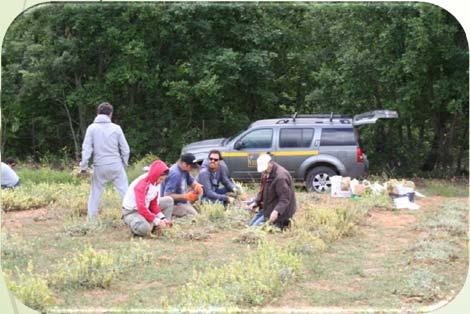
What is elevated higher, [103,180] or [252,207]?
[103,180]

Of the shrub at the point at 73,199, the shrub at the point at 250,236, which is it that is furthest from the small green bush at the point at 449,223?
the shrub at the point at 73,199

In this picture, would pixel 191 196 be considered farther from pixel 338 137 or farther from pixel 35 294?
pixel 35 294

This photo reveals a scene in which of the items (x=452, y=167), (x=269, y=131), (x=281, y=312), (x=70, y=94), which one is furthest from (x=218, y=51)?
(x=281, y=312)

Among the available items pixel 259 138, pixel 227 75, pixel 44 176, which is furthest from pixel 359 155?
pixel 44 176

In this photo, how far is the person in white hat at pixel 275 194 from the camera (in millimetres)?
8477

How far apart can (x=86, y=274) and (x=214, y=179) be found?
364 centimetres

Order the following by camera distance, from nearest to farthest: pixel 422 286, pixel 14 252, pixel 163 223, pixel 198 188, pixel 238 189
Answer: pixel 422 286 → pixel 14 252 → pixel 163 223 → pixel 198 188 → pixel 238 189

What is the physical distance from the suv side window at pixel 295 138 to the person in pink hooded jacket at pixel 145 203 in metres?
2.92

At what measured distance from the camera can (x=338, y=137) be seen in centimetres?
1162

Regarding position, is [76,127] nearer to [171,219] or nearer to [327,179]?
[171,219]

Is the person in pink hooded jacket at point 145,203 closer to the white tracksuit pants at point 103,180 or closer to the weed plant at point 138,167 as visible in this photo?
the white tracksuit pants at point 103,180

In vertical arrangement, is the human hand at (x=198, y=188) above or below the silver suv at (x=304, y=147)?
below

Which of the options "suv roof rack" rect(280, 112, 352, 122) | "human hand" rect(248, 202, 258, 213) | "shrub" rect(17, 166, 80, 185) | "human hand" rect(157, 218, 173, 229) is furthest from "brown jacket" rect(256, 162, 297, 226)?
"shrub" rect(17, 166, 80, 185)

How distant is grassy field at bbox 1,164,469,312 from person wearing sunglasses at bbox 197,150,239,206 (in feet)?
0.88
